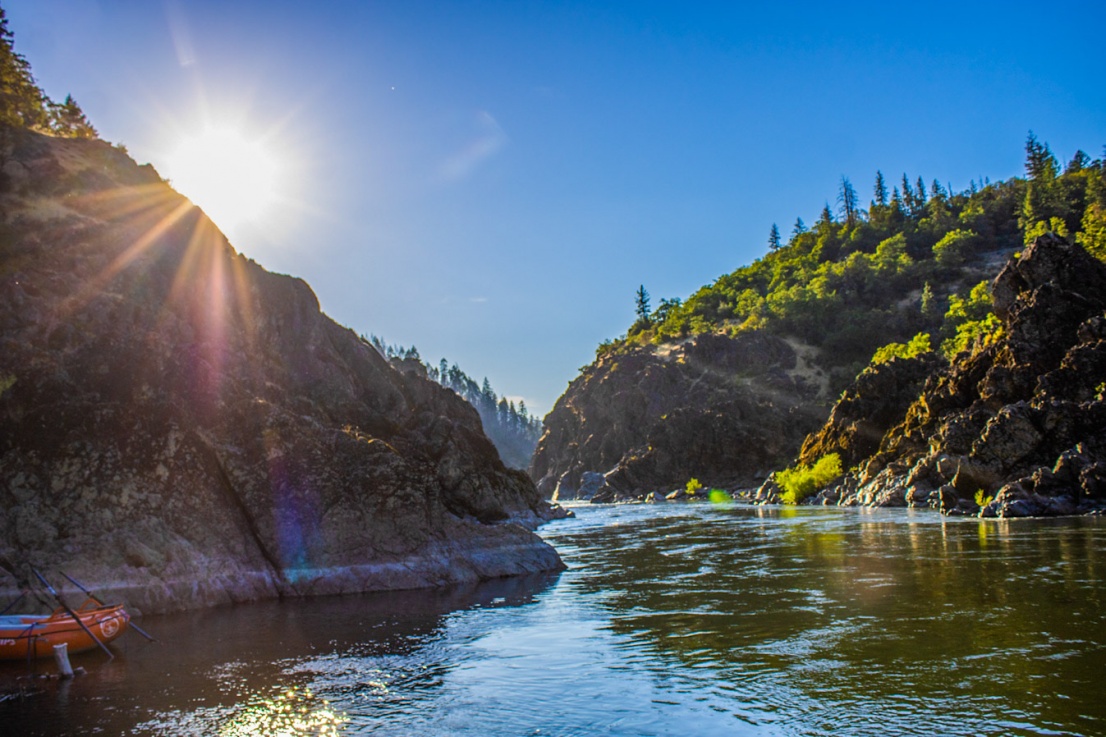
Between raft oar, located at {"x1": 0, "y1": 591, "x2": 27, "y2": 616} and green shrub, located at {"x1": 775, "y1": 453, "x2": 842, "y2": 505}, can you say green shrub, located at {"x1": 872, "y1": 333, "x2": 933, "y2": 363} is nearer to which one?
green shrub, located at {"x1": 775, "y1": 453, "x2": 842, "y2": 505}

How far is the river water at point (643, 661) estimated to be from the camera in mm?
11438

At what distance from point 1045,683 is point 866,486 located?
68.5 metres

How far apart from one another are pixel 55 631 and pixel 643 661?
13574 millimetres

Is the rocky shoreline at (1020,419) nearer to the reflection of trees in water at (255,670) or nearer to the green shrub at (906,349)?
the reflection of trees in water at (255,670)

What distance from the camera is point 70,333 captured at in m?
27.4

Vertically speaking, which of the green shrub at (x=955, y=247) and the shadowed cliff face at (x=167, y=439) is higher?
the green shrub at (x=955, y=247)

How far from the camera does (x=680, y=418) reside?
138750mm

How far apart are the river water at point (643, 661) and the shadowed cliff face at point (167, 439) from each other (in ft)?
7.06

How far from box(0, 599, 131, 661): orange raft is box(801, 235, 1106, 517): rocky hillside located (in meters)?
48.4

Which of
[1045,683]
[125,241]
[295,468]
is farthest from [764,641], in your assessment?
[125,241]

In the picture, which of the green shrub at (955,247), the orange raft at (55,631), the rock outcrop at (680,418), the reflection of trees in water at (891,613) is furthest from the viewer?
the green shrub at (955,247)

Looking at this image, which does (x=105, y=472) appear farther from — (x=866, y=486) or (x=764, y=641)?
(x=866, y=486)

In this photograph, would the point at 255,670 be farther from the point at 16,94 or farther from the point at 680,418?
the point at 680,418

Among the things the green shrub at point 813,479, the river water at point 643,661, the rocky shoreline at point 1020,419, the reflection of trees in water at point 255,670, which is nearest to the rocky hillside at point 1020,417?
the rocky shoreline at point 1020,419
